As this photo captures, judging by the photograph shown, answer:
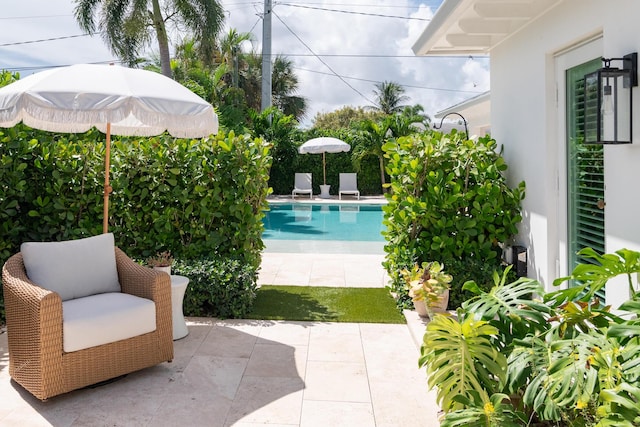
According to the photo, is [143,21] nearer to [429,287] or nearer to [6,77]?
[6,77]

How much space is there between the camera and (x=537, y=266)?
5879 millimetres

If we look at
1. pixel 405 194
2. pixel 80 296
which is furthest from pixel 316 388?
pixel 405 194

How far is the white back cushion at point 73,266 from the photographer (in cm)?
441

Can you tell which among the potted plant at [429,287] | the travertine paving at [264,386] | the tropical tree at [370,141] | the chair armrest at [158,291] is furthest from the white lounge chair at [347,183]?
the chair armrest at [158,291]

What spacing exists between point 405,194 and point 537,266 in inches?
68.7

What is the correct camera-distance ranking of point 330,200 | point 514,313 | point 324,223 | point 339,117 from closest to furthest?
point 514,313
point 324,223
point 330,200
point 339,117

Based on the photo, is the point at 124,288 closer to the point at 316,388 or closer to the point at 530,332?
the point at 316,388

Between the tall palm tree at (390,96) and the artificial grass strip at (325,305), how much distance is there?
38.9 metres

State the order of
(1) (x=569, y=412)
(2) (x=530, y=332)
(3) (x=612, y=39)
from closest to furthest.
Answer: (1) (x=569, y=412) < (2) (x=530, y=332) < (3) (x=612, y=39)

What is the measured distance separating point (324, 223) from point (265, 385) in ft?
42.2

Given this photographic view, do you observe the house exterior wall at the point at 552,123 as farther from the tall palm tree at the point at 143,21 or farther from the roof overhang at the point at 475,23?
the tall palm tree at the point at 143,21

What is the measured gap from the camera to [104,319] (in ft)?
13.2

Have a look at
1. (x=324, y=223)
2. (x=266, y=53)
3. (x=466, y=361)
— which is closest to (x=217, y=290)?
(x=466, y=361)

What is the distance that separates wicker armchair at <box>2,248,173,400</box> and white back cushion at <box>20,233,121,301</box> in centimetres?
14
